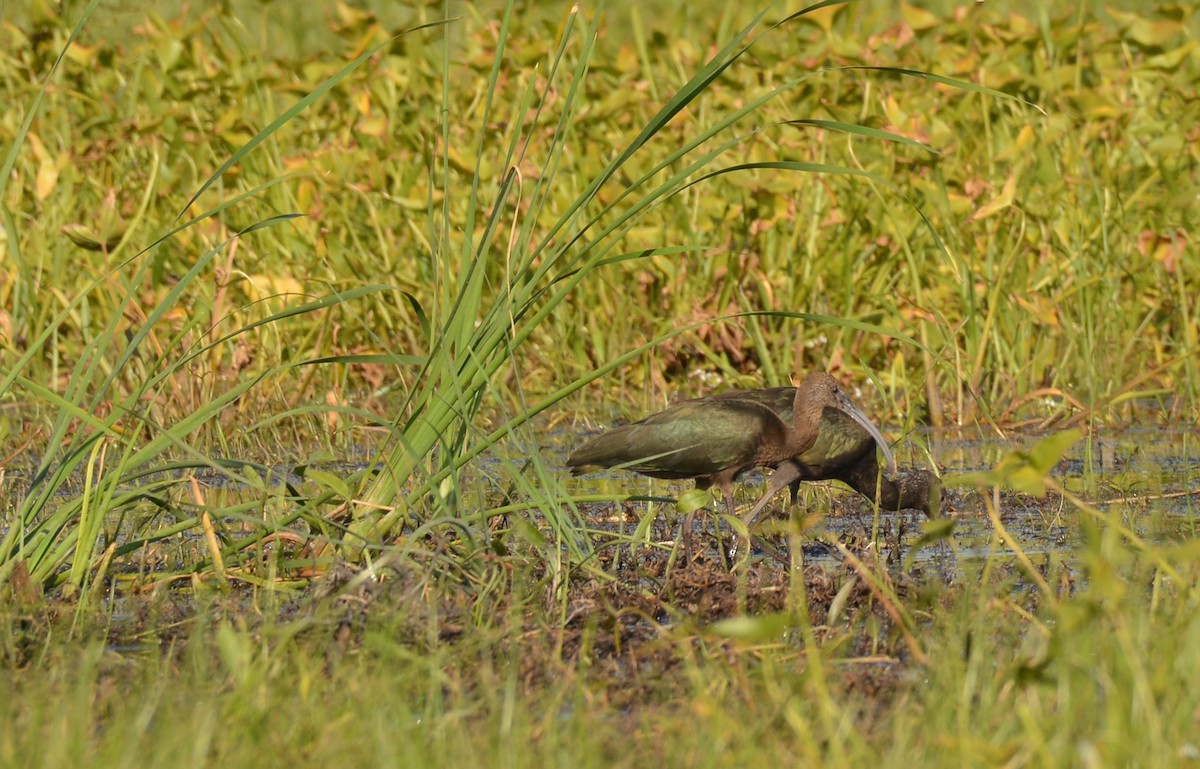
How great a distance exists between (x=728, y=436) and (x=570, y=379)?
181 cm

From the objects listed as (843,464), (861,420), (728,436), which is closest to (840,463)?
(843,464)

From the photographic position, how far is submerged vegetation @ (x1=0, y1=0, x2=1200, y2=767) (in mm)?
2807

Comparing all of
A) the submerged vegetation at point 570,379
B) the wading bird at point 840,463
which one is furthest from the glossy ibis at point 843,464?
the submerged vegetation at point 570,379

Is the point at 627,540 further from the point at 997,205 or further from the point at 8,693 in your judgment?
the point at 997,205

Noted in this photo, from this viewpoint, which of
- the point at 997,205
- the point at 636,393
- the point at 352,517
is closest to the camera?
the point at 352,517

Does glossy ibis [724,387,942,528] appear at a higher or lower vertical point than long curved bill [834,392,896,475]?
lower

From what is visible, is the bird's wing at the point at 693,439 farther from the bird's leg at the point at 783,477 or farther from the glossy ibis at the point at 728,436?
the bird's leg at the point at 783,477

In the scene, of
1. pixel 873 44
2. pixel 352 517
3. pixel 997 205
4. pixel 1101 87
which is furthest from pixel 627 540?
pixel 1101 87

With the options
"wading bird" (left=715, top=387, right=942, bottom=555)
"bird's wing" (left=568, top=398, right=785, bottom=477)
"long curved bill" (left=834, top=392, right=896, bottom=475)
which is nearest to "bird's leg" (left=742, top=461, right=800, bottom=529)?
"wading bird" (left=715, top=387, right=942, bottom=555)

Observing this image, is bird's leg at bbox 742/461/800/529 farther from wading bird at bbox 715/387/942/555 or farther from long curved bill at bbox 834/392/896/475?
long curved bill at bbox 834/392/896/475

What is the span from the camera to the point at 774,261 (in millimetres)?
7078

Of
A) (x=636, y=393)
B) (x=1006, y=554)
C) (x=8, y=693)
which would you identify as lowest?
(x=636, y=393)

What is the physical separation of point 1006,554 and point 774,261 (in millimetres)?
2959

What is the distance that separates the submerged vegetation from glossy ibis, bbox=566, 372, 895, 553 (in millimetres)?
173
